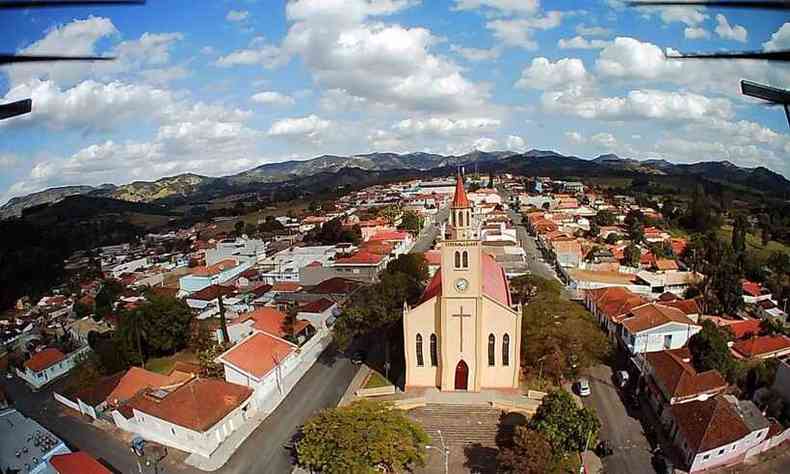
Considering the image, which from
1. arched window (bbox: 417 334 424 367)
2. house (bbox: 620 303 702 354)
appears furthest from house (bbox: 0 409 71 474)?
house (bbox: 620 303 702 354)

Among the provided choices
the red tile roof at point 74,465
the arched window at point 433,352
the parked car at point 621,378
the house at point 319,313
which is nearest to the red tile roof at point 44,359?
the house at point 319,313

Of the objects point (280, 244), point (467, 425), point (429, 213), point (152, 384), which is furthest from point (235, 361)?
point (429, 213)

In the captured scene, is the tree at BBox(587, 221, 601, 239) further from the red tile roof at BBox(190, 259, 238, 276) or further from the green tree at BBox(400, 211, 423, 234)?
the red tile roof at BBox(190, 259, 238, 276)

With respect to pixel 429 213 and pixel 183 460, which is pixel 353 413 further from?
pixel 429 213

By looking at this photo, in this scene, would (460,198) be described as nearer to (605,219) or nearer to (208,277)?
(208,277)

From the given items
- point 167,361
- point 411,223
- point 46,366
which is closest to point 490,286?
point 167,361
